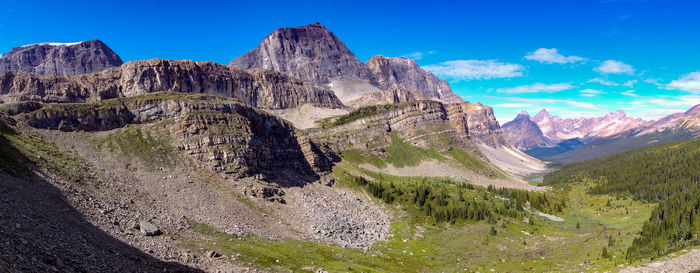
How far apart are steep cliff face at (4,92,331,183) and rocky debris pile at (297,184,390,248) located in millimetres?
16078

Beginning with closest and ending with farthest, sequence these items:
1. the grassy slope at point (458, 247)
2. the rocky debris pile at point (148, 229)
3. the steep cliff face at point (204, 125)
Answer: the rocky debris pile at point (148, 229), the grassy slope at point (458, 247), the steep cliff face at point (204, 125)

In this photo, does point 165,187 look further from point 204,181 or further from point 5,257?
point 5,257

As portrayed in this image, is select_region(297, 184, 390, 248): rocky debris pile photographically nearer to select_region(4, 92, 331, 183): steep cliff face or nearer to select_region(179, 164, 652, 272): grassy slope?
select_region(179, 164, 652, 272): grassy slope

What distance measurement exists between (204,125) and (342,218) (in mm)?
51549

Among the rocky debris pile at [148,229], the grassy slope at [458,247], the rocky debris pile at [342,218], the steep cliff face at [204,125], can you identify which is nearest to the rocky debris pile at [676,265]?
the grassy slope at [458,247]

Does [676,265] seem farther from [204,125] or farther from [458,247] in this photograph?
[204,125]

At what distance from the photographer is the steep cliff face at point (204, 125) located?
9925 centimetres

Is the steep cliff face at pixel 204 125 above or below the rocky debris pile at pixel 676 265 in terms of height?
above

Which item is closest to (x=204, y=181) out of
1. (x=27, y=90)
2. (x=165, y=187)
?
(x=165, y=187)

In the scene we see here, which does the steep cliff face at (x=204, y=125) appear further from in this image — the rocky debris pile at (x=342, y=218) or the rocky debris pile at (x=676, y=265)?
the rocky debris pile at (x=676, y=265)

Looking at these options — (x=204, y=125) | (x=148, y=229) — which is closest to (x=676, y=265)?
(x=148, y=229)

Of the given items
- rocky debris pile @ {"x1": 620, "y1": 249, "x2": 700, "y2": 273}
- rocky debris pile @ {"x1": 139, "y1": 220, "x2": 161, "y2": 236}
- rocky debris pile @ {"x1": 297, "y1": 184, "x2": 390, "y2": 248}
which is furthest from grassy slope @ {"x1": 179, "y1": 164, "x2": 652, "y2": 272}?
rocky debris pile @ {"x1": 620, "y1": 249, "x2": 700, "y2": 273}

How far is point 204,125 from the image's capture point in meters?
110

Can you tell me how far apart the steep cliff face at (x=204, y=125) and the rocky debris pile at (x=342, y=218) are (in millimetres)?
16078
